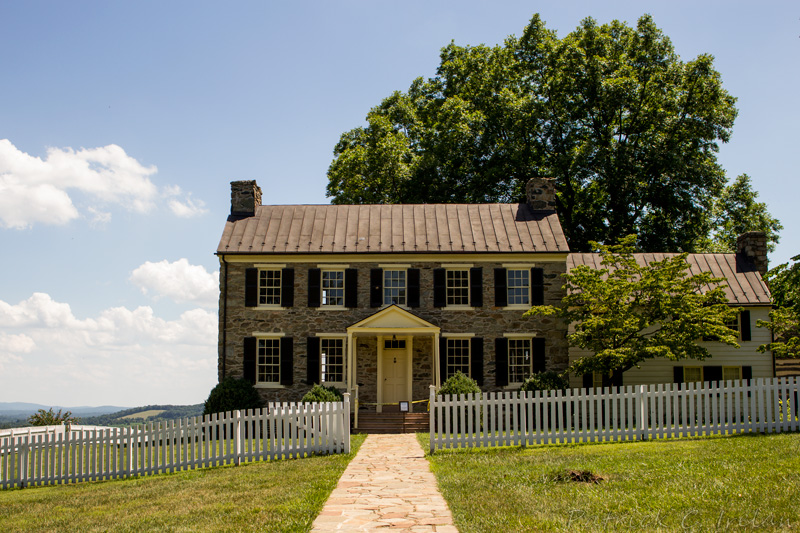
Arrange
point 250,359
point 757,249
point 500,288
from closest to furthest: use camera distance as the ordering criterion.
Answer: point 250,359, point 500,288, point 757,249

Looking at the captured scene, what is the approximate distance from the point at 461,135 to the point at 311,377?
14166mm

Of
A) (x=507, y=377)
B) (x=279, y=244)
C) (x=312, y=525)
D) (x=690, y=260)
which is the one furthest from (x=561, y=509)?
(x=690, y=260)

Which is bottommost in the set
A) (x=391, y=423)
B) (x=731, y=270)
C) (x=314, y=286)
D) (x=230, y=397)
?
(x=391, y=423)

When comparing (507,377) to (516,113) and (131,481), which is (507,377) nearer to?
(131,481)

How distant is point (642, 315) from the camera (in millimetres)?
18578

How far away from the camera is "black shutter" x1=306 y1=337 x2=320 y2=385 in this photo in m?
21.0

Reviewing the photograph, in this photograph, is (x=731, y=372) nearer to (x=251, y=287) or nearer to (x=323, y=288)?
(x=323, y=288)

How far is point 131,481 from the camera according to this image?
12.0 meters

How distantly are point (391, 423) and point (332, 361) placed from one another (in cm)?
315

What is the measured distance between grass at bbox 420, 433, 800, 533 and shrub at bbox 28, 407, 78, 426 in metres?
18.8

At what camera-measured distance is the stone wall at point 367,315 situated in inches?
832

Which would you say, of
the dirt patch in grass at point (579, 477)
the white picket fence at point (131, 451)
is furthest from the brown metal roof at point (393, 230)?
the dirt patch in grass at point (579, 477)

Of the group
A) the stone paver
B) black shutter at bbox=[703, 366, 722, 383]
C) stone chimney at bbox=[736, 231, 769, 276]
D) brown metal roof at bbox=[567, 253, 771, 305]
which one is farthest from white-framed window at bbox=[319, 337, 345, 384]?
stone chimney at bbox=[736, 231, 769, 276]

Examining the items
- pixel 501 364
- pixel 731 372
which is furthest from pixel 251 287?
pixel 731 372
